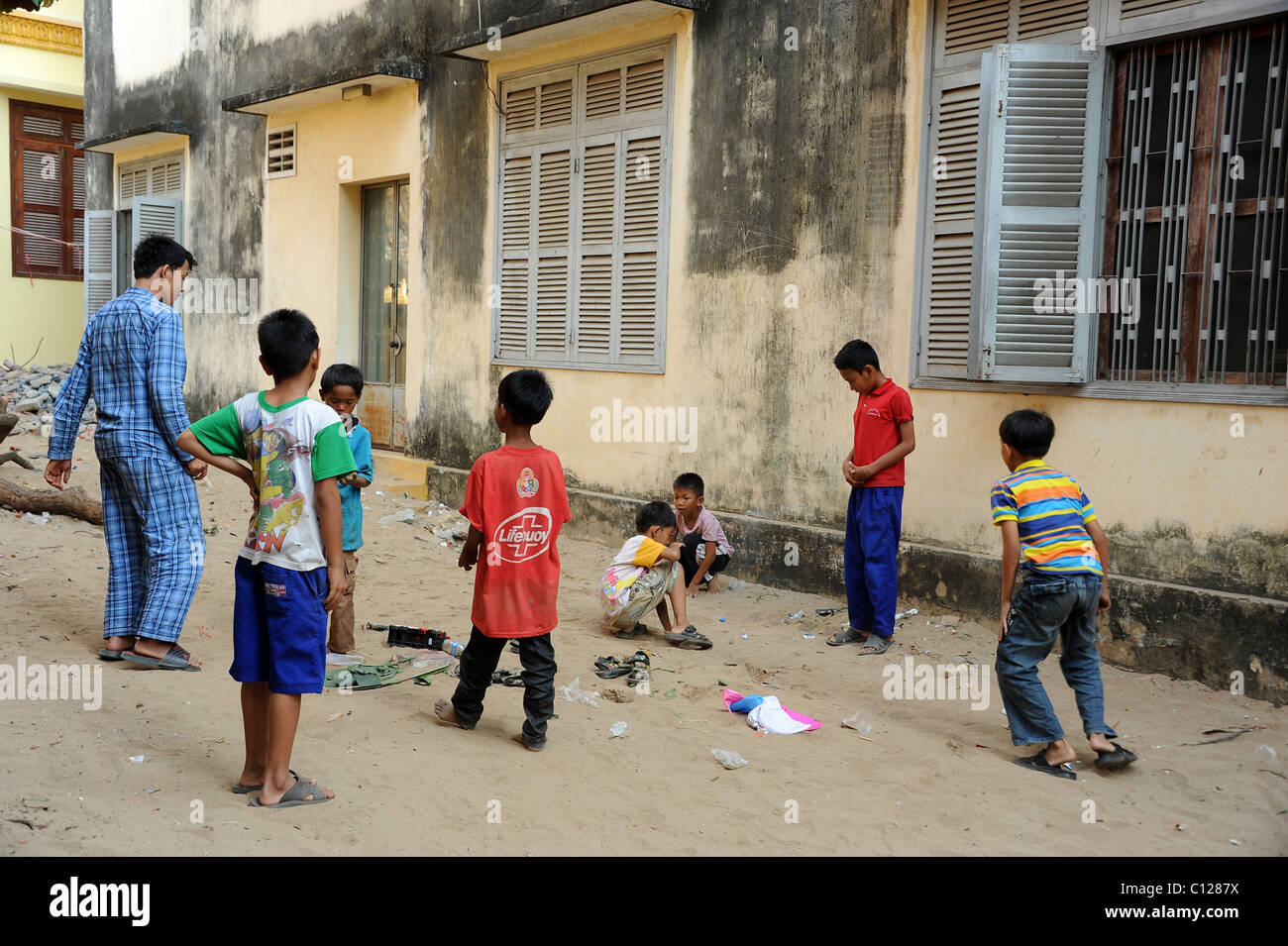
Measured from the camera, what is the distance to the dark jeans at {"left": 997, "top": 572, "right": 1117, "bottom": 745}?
4.28m

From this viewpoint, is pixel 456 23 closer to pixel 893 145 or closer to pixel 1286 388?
pixel 893 145

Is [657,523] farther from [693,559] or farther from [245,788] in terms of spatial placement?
[245,788]

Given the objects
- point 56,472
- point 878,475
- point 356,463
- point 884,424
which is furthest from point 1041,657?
point 56,472

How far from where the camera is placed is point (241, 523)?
891 centimetres

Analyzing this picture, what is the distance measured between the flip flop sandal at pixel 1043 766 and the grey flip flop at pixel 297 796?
2604 mm

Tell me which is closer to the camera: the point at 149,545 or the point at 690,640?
the point at 149,545

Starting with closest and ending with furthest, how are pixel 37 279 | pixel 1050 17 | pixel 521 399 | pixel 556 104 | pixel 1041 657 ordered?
pixel 521 399 → pixel 1041 657 → pixel 1050 17 → pixel 556 104 → pixel 37 279

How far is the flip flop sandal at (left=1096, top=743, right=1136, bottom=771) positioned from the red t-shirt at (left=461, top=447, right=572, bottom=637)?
212cm

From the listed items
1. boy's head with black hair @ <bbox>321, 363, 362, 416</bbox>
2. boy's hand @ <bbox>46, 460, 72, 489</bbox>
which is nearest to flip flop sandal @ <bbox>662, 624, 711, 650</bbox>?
boy's head with black hair @ <bbox>321, 363, 362, 416</bbox>

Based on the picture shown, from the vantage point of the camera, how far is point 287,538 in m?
3.49

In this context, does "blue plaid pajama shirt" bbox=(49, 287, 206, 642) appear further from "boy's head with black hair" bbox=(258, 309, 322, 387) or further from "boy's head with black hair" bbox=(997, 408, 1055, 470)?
"boy's head with black hair" bbox=(997, 408, 1055, 470)

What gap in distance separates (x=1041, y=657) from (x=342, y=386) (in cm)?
316

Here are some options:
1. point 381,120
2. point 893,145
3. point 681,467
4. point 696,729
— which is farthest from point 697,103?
point 696,729
